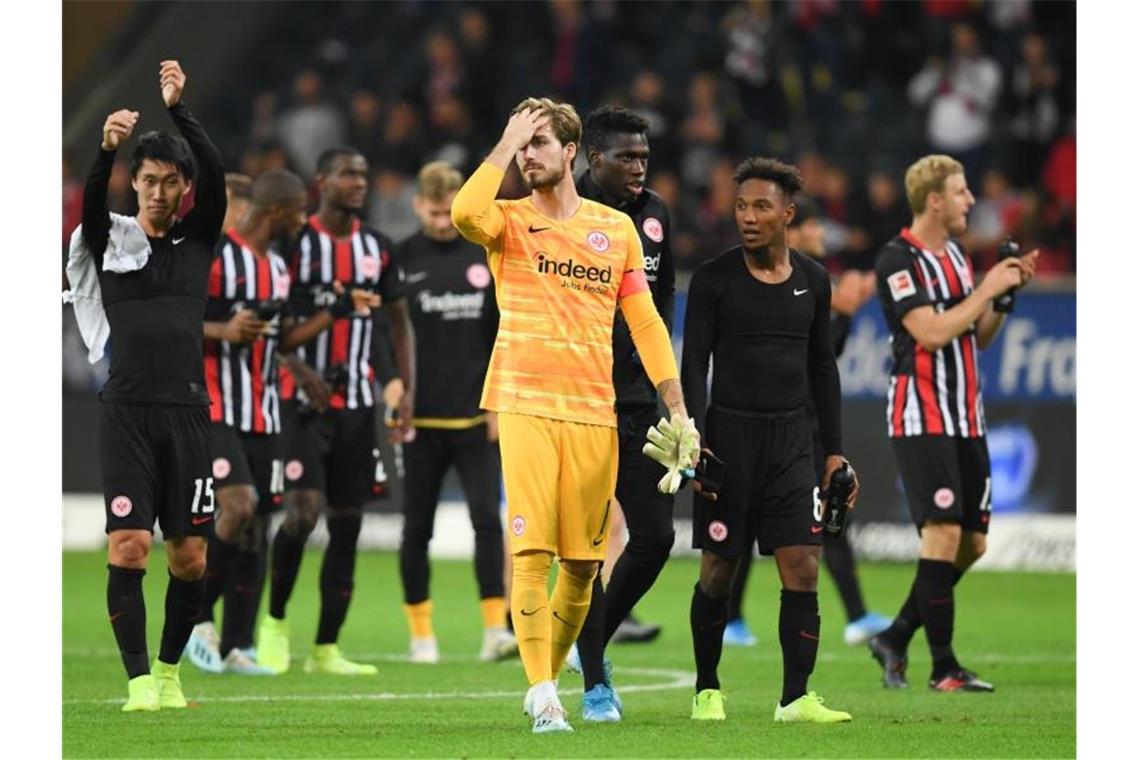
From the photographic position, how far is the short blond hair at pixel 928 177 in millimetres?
10039

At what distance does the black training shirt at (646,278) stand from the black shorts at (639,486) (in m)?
0.13

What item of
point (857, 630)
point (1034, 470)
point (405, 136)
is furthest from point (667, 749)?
point (405, 136)

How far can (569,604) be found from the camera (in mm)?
7652

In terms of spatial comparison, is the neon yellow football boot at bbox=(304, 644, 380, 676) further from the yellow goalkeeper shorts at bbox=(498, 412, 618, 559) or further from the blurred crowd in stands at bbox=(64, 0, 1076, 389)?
the blurred crowd in stands at bbox=(64, 0, 1076, 389)

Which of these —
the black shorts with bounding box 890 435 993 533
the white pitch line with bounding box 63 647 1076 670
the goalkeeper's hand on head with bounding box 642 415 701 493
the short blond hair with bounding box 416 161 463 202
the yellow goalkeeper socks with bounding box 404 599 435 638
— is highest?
the short blond hair with bounding box 416 161 463 202

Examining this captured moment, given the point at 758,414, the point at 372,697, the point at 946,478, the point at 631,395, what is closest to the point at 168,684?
the point at 372,697

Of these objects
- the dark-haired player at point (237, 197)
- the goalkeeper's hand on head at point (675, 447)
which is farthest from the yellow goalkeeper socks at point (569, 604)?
the dark-haired player at point (237, 197)

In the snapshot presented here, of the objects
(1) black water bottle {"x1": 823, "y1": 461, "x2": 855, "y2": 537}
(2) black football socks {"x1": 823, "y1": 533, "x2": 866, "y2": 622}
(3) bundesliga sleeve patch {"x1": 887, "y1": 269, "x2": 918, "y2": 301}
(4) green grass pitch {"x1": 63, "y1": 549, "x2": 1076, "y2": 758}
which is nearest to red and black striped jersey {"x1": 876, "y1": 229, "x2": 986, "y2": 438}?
(3) bundesliga sleeve patch {"x1": 887, "y1": 269, "x2": 918, "y2": 301}

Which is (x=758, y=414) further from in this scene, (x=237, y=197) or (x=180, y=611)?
(x=237, y=197)

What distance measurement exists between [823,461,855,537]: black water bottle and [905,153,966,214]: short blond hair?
231 centimetres

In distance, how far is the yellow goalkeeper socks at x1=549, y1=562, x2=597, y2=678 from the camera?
7.59 meters

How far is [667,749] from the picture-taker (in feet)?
22.9

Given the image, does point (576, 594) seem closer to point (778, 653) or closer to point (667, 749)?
point (667, 749)

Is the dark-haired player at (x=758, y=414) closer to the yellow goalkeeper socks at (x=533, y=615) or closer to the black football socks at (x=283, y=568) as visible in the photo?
the yellow goalkeeper socks at (x=533, y=615)
